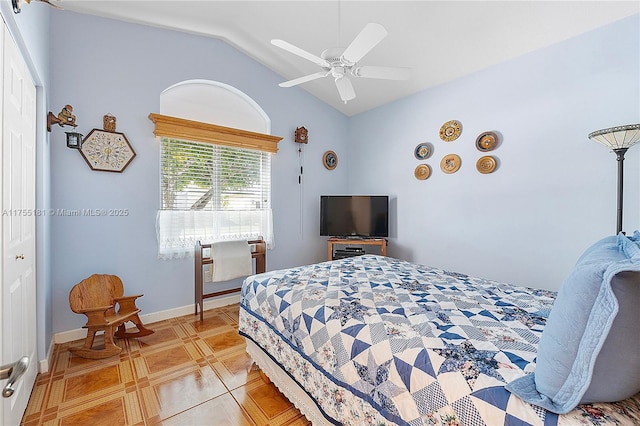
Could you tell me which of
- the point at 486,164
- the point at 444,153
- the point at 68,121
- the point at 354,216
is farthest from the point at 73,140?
the point at 486,164

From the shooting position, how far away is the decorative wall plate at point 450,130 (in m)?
3.26

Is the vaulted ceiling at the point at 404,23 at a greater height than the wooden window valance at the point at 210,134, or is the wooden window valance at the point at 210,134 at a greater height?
the vaulted ceiling at the point at 404,23

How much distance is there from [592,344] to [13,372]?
4.74ft

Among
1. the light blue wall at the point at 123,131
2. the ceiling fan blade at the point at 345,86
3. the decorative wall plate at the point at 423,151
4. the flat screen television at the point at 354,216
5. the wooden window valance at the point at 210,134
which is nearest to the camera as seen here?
the ceiling fan blade at the point at 345,86

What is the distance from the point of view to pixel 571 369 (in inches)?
29.3

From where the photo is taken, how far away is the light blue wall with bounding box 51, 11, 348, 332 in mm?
2406

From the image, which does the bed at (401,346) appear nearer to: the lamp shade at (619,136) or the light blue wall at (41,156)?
the lamp shade at (619,136)

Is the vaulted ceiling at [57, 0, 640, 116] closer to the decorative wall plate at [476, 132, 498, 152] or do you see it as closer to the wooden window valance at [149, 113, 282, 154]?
the decorative wall plate at [476, 132, 498, 152]

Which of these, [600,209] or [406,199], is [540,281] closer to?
[600,209]

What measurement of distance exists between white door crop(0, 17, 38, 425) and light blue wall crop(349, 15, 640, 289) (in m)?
3.63

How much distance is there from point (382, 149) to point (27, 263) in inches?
150

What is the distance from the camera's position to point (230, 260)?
3.05 metres

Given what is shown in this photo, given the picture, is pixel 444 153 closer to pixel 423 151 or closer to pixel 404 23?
pixel 423 151

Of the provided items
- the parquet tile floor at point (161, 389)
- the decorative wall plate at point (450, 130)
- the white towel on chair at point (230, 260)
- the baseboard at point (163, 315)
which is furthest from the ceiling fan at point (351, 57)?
the baseboard at point (163, 315)
